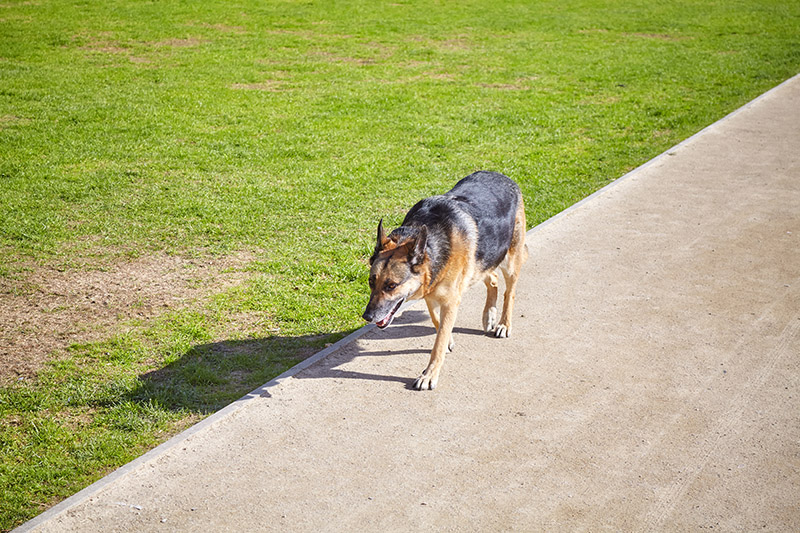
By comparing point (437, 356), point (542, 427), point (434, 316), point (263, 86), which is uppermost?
point (263, 86)

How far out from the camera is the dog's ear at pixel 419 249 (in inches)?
202

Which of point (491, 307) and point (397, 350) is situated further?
point (491, 307)

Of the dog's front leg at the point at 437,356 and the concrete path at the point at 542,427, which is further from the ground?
the dog's front leg at the point at 437,356

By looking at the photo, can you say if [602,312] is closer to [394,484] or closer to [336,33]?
[394,484]

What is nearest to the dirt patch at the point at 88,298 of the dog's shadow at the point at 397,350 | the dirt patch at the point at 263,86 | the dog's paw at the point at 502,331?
the dog's shadow at the point at 397,350

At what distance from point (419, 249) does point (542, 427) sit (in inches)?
57.6

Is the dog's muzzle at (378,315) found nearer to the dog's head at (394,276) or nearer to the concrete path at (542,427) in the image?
the dog's head at (394,276)

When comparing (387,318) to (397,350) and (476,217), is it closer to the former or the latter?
(397,350)

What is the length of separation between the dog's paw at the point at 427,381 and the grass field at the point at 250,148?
44.5 inches

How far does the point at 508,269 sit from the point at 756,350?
207cm

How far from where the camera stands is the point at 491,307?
21.0 ft

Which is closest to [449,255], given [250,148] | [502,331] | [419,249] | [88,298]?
[419,249]

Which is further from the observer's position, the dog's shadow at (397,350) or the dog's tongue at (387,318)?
the dog's shadow at (397,350)

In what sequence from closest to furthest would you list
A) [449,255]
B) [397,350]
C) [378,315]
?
[378,315], [449,255], [397,350]
